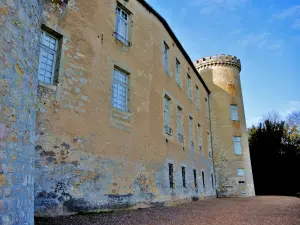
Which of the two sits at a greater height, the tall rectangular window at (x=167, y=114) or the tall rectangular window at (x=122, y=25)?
the tall rectangular window at (x=122, y=25)

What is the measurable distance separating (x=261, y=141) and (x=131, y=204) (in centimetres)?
2032

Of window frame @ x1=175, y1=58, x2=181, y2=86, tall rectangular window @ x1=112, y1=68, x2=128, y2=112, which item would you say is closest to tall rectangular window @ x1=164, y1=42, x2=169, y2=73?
window frame @ x1=175, y1=58, x2=181, y2=86

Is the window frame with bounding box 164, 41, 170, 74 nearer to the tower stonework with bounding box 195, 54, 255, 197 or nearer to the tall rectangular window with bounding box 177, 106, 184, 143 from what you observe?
the tall rectangular window with bounding box 177, 106, 184, 143

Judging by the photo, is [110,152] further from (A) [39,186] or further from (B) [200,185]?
(B) [200,185]

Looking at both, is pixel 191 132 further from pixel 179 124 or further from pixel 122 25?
pixel 122 25

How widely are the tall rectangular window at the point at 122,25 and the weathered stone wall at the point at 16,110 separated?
539 centimetres

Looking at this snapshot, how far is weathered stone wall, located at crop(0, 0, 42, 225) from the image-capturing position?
3.12 meters

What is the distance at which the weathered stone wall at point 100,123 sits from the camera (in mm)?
6035

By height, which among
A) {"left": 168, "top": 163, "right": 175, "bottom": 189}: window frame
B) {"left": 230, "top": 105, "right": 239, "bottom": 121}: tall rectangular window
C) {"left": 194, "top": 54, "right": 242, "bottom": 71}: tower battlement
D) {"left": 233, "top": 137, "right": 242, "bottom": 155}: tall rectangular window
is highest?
{"left": 194, "top": 54, "right": 242, "bottom": 71}: tower battlement

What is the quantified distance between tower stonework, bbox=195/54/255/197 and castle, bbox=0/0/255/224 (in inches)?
271

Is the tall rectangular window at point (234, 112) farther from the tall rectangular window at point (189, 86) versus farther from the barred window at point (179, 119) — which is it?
the barred window at point (179, 119)

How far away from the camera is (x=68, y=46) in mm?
7027

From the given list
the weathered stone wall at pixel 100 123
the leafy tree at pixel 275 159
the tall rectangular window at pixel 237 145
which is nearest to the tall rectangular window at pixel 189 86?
the weathered stone wall at pixel 100 123

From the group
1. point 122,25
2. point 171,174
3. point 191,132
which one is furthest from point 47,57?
point 191,132
